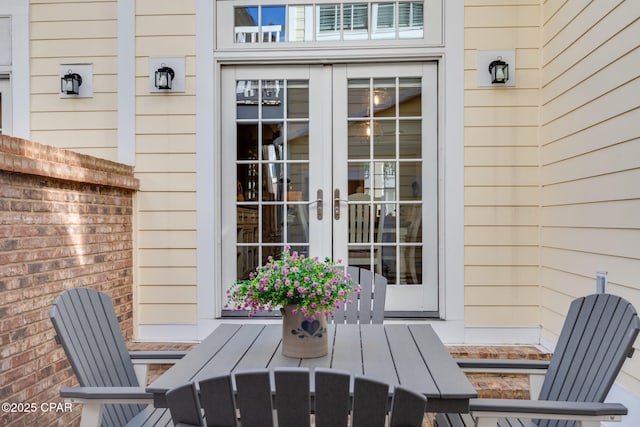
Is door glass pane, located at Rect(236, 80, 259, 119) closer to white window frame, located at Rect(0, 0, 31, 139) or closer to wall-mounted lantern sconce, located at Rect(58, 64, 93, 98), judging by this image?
wall-mounted lantern sconce, located at Rect(58, 64, 93, 98)

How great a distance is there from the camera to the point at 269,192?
4086 mm

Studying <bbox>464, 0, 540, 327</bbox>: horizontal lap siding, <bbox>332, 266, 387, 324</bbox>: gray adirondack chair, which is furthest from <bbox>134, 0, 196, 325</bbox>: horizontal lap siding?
<bbox>464, 0, 540, 327</bbox>: horizontal lap siding

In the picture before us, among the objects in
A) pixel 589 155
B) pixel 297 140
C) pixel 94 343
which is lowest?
pixel 94 343

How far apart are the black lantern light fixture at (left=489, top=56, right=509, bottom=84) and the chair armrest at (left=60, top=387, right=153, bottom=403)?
10.6ft

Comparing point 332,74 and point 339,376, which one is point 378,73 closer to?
point 332,74

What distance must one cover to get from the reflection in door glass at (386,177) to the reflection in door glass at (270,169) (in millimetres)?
A: 390

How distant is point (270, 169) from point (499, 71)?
1899 mm

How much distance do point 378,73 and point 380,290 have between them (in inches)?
74.1

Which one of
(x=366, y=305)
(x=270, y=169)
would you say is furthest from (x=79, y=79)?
(x=366, y=305)

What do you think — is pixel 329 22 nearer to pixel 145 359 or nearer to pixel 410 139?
pixel 410 139

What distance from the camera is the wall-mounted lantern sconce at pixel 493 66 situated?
3803 mm

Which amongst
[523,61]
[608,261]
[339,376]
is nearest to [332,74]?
[523,61]

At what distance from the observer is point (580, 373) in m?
1.88

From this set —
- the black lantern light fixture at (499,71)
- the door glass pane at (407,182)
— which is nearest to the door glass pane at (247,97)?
the door glass pane at (407,182)
